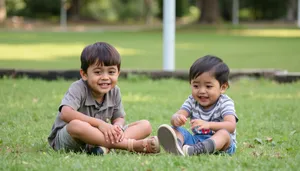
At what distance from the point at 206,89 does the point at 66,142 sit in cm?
122

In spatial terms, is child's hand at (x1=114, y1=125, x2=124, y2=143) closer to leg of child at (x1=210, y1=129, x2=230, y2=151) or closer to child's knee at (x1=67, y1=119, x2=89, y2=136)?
child's knee at (x1=67, y1=119, x2=89, y2=136)

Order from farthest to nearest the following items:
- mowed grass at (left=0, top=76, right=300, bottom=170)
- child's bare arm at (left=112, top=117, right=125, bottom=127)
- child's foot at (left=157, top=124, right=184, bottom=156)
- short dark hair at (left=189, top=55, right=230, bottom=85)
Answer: child's bare arm at (left=112, top=117, right=125, bottom=127)
short dark hair at (left=189, top=55, right=230, bottom=85)
child's foot at (left=157, top=124, right=184, bottom=156)
mowed grass at (left=0, top=76, right=300, bottom=170)

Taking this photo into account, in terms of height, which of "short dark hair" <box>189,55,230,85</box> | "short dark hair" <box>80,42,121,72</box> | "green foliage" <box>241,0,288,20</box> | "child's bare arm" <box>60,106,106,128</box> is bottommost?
"green foliage" <box>241,0,288,20</box>

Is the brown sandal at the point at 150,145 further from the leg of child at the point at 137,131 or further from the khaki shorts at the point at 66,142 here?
the khaki shorts at the point at 66,142

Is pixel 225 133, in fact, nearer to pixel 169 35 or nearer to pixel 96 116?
pixel 96 116

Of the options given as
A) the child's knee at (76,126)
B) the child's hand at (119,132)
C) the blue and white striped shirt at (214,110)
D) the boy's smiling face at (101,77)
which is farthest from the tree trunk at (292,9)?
the child's knee at (76,126)

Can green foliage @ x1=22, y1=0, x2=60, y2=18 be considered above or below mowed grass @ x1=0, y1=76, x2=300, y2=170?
below

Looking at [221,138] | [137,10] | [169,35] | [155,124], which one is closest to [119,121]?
[221,138]

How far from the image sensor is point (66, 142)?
16.9ft

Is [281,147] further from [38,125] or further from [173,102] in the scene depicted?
[173,102]

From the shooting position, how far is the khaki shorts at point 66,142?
5113 mm

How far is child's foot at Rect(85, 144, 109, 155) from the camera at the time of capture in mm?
5047

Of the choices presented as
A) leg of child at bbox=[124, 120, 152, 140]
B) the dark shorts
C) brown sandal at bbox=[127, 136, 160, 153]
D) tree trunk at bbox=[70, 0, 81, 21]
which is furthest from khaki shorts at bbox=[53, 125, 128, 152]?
tree trunk at bbox=[70, 0, 81, 21]

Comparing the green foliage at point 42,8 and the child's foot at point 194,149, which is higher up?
the child's foot at point 194,149
